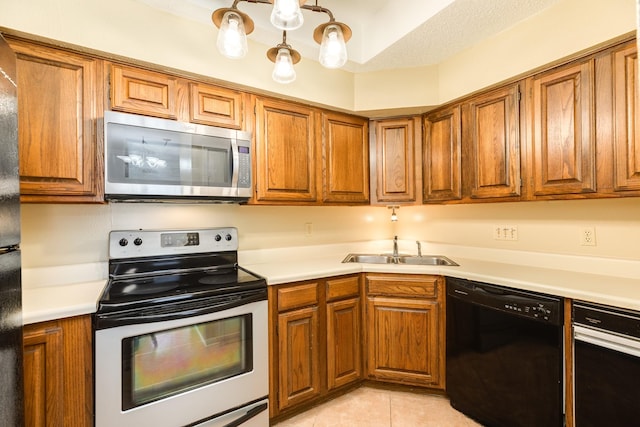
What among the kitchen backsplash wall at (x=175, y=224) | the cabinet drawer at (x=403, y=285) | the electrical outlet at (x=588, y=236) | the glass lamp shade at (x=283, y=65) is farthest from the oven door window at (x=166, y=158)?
the electrical outlet at (x=588, y=236)

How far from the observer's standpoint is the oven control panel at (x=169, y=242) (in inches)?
67.9

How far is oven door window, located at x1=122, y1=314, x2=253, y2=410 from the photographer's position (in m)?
1.33

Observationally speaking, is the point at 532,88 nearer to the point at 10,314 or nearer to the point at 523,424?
the point at 523,424

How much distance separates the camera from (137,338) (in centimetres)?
133

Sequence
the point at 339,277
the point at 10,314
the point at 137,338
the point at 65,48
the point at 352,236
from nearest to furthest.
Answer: the point at 10,314 < the point at 137,338 < the point at 65,48 < the point at 339,277 < the point at 352,236

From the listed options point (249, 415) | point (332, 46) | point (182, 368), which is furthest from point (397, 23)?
point (249, 415)

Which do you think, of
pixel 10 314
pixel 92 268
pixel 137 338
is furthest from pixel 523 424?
pixel 92 268

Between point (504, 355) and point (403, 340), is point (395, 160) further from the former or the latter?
point (504, 355)

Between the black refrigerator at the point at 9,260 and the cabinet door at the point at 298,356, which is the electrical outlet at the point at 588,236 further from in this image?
the black refrigerator at the point at 9,260

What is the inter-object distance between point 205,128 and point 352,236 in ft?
5.23

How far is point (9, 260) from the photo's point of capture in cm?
97

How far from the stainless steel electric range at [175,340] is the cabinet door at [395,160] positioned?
1305mm

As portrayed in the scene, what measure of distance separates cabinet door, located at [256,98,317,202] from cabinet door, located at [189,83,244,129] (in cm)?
15

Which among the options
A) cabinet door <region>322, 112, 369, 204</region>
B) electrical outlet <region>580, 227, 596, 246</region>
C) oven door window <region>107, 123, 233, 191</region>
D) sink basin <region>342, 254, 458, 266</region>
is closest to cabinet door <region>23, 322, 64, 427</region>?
oven door window <region>107, 123, 233, 191</region>
